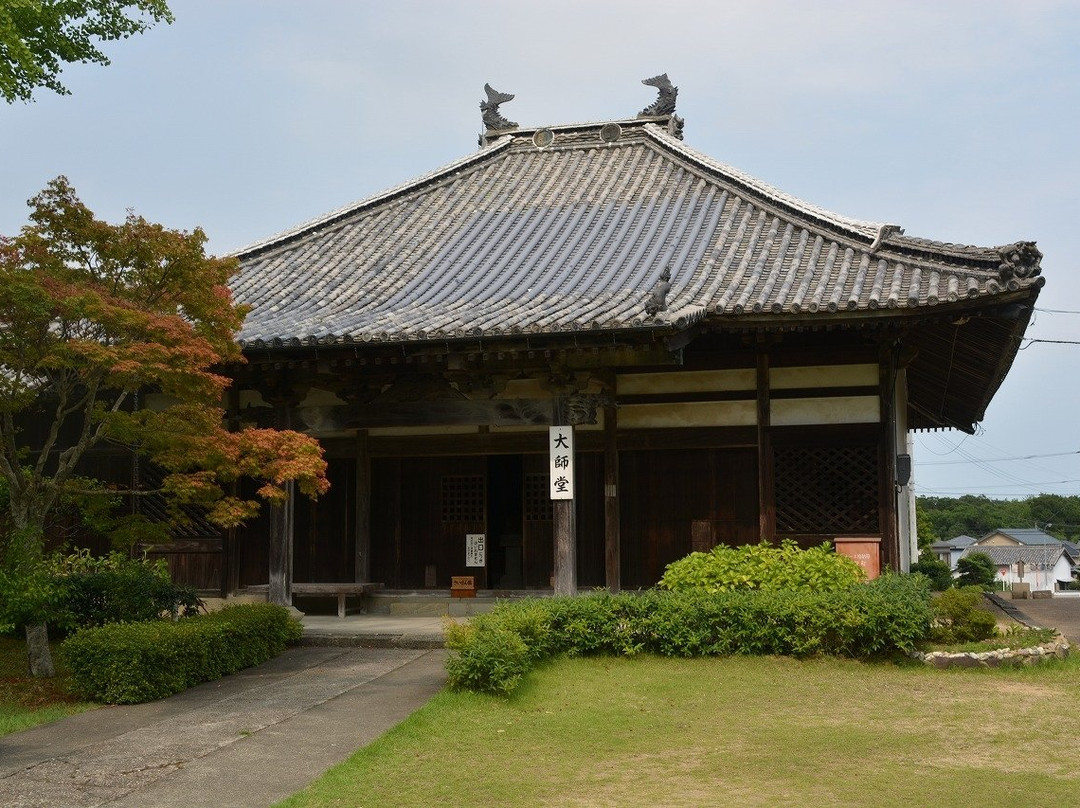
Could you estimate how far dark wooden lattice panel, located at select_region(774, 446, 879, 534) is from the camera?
48.3 ft

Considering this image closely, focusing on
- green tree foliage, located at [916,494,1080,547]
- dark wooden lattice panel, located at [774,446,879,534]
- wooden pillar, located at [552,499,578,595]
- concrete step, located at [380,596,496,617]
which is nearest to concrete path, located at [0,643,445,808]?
wooden pillar, located at [552,499,578,595]

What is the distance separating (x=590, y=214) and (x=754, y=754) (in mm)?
12373

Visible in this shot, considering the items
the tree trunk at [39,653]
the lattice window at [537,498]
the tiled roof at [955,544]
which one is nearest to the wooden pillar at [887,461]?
the lattice window at [537,498]

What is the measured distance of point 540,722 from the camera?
9.20 metres

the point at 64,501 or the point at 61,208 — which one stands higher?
the point at 61,208

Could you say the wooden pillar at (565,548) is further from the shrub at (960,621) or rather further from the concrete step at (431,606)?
the shrub at (960,621)

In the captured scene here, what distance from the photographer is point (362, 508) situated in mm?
16484

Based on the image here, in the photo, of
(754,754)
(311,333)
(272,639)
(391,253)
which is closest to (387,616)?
(272,639)

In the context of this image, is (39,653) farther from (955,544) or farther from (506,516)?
(955,544)

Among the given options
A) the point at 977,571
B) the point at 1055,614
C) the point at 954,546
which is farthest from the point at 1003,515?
the point at 1055,614

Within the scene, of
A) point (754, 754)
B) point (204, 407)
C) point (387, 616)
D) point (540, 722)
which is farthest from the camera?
point (387, 616)

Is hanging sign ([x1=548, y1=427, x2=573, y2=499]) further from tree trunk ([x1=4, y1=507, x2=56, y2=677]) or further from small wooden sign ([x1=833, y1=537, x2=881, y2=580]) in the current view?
tree trunk ([x1=4, y1=507, x2=56, y2=677])

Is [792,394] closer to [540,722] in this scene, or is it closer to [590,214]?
[590,214]

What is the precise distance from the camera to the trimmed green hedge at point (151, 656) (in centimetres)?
1039
